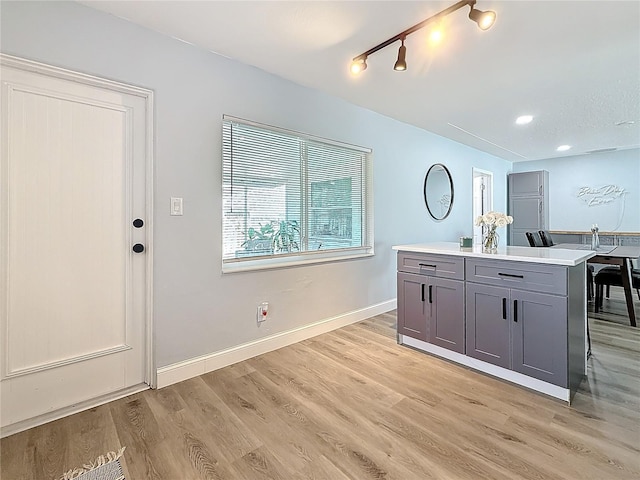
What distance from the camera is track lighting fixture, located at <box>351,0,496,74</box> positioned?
1.67 m

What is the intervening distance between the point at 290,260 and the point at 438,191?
2.76m

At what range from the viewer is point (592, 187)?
5754mm

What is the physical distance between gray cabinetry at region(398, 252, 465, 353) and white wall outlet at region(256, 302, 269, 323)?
3.83 feet

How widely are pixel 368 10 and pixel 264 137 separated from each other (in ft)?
4.00

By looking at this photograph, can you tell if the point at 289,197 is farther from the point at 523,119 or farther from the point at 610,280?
the point at 610,280

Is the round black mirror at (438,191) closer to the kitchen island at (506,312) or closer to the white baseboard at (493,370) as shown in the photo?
the kitchen island at (506,312)

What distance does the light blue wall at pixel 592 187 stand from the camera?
5.39 meters

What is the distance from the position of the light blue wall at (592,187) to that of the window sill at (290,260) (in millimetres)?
4803

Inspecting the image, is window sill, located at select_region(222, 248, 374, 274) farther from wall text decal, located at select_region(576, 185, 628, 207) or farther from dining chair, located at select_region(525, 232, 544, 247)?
wall text decal, located at select_region(576, 185, 628, 207)

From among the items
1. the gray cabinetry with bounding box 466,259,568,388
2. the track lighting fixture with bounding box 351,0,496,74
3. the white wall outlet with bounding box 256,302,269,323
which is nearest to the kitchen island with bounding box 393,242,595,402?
the gray cabinetry with bounding box 466,259,568,388

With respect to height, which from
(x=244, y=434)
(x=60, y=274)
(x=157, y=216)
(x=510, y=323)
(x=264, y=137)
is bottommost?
(x=244, y=434)

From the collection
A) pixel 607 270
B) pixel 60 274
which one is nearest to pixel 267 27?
pixel 60 274

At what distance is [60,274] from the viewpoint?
6.02 feet

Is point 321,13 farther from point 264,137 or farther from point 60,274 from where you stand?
point 60,274
